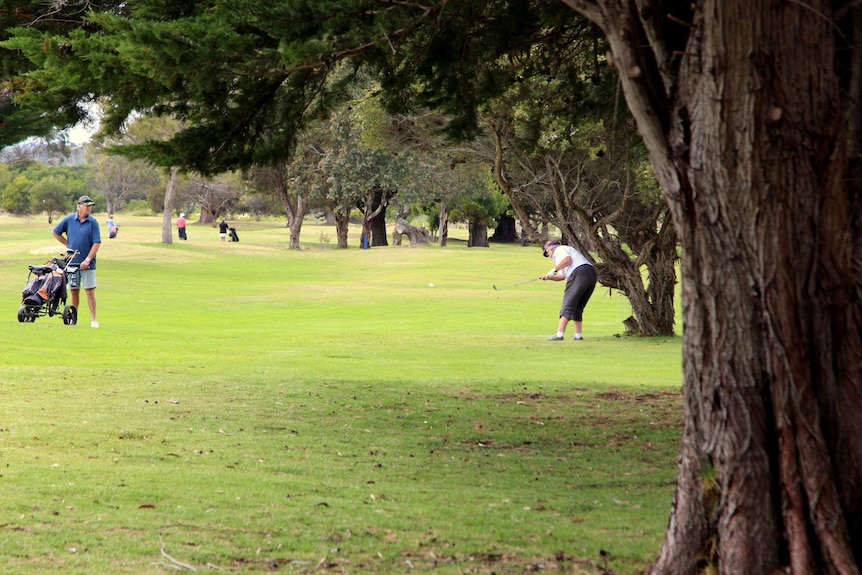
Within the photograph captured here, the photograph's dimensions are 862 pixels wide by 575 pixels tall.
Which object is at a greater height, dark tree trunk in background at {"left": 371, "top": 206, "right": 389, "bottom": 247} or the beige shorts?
dark tree trunk in background at {"left": 371, "top": 206, "right": 389, "bottom": 247}

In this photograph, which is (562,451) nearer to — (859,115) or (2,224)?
(859,115)

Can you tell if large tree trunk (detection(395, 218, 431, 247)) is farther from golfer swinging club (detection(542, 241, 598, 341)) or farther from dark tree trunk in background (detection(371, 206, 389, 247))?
golfer swinging club (detection(542, 241, 598, 341))

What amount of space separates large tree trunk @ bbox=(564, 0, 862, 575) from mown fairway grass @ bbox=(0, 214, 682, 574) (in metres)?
1.06

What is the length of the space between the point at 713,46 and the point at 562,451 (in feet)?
17.2

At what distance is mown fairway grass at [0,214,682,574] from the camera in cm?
587

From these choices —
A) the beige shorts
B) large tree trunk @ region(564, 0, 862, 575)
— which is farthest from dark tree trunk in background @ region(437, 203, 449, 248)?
large tree trunk @ region(564, 0, 862, 575)

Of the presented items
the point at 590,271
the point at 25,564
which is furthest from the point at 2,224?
the point at 25,564

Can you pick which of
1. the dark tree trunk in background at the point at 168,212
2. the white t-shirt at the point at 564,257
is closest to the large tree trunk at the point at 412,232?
the dark tree trunk in background at the point at 168,212

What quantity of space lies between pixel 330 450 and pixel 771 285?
16.7ft

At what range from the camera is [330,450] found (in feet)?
29.5

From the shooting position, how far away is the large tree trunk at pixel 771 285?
464cm

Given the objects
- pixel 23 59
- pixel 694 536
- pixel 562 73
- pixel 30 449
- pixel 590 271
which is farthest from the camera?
pixel 590 271

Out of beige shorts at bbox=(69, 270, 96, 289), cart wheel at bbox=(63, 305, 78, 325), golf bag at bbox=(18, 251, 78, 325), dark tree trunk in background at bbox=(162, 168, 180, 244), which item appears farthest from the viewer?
dark tree trunk in background at bbox=(162, 168, 180, 244)

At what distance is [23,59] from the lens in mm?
9227
